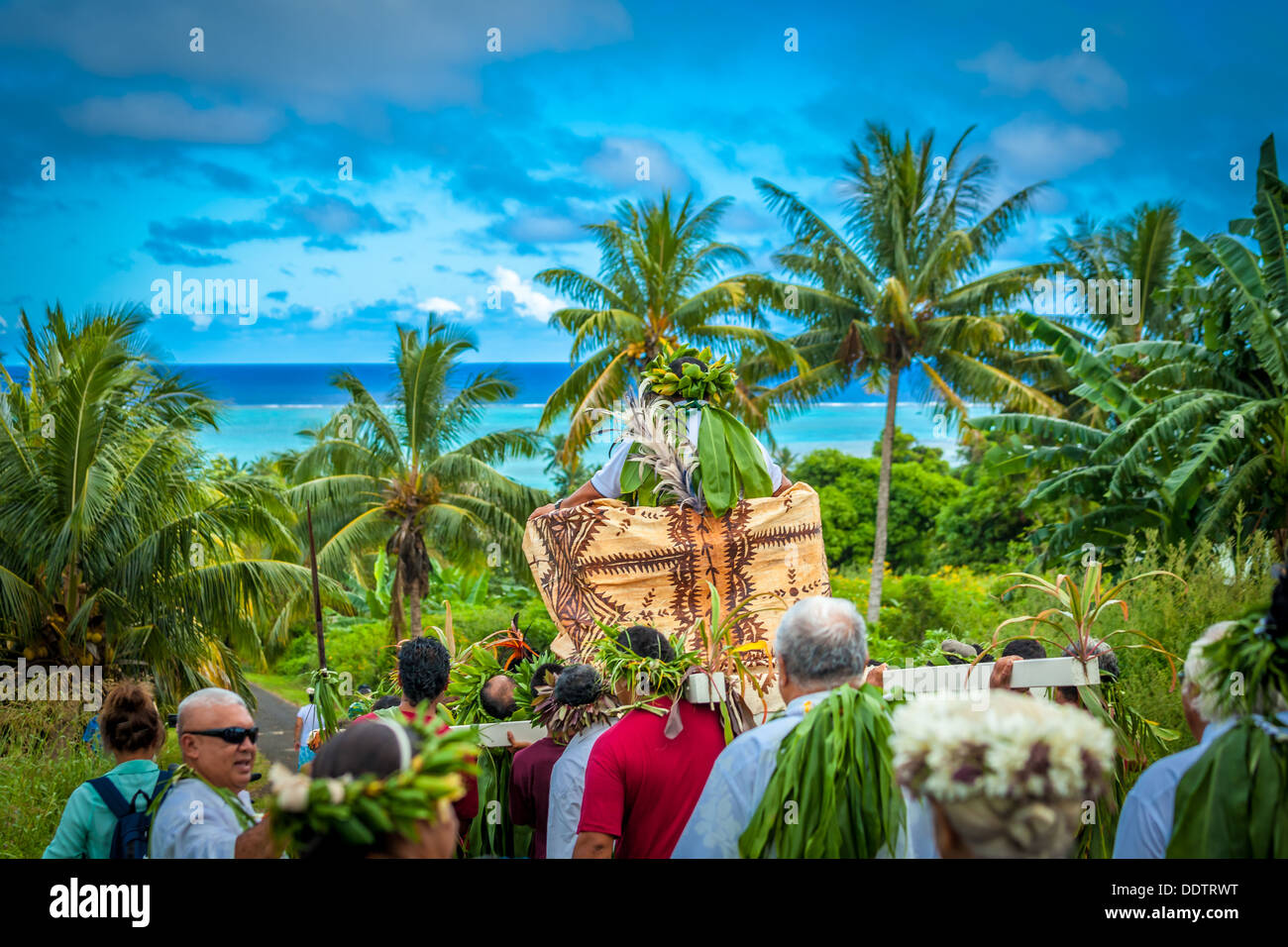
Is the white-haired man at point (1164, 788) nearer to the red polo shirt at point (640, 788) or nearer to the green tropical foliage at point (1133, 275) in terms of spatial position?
the red polo shirt at point (640, 788)

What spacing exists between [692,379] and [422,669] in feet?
6.69

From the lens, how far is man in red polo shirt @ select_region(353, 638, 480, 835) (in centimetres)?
421

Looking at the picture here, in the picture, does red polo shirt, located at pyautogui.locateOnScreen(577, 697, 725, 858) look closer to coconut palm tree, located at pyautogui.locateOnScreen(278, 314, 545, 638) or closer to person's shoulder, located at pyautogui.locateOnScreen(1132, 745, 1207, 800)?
person's shoulder, located at pyautogui.locateOnScreen(1132, 745, 1207, 800)

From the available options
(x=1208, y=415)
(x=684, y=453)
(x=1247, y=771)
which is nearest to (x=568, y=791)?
(x=684, y=453)

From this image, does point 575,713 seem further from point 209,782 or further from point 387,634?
point 387,634

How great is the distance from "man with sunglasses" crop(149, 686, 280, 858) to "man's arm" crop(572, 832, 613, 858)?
1.12m

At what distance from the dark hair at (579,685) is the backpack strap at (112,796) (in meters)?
1.58

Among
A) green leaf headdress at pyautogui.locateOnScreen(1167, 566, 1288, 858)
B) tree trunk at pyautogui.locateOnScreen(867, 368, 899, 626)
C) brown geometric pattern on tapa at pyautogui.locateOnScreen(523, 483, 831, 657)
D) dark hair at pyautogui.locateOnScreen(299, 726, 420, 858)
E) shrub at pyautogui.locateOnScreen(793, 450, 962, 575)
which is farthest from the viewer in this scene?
shrub at pyautogui.locateOnScreen(793, 450, 962, 575)

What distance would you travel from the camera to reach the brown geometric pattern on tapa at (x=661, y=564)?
4.96 meters

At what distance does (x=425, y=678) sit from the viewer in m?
4.25

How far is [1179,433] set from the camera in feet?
53.6

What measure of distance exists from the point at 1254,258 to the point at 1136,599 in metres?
6.80

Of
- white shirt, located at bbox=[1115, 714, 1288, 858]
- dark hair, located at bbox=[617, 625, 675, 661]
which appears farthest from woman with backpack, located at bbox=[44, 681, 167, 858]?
white shirt, located at bbox=[1115, 714, 1288, 858]

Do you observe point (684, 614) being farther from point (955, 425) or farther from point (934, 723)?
point (955, 425)
